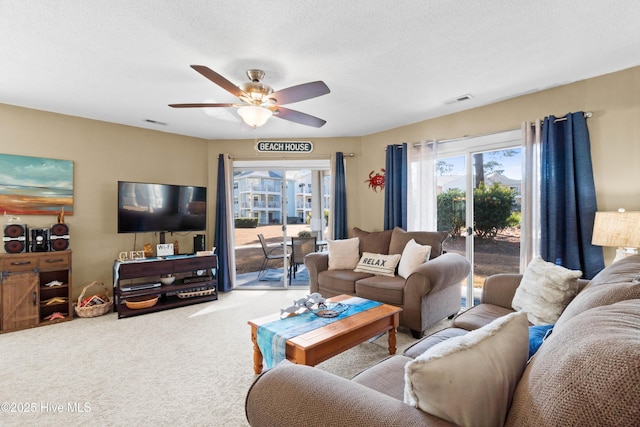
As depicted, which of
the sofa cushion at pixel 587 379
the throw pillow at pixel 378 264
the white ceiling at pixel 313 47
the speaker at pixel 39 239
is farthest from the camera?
the throw pillow at pixel 378 264

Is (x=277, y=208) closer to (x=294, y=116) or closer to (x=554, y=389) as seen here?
(x=294, y=116)

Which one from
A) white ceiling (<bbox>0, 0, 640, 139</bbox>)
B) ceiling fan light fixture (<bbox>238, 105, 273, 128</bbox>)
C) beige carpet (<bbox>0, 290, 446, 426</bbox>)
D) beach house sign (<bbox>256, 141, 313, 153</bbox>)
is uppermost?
white ceiling (<bbox>0, 0, 640, 139</bbox>)

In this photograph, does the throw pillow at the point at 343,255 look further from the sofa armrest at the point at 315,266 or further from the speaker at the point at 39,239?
the speaker at the point at 39,239

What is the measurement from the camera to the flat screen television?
12.7 feet

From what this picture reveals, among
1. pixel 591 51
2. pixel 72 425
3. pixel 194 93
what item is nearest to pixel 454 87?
pixel 591 51

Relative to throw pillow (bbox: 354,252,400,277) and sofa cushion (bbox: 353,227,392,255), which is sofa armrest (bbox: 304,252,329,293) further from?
sofa cushion (bbox: 353,227,392,255)

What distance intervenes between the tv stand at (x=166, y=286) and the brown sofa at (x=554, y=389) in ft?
10.9

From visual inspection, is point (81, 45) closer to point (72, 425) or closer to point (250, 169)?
point (72, 425)

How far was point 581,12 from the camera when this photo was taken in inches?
72.2

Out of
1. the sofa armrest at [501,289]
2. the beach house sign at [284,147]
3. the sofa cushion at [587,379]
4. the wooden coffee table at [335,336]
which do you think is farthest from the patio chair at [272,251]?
the sofa cushion at [587,379]

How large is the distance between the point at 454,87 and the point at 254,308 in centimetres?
342

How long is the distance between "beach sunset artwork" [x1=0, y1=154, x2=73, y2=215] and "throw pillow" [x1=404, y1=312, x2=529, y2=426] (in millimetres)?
4399

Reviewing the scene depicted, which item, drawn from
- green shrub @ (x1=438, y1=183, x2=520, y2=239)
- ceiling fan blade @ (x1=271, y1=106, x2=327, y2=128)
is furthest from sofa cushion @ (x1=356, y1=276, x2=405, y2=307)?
ceiling fan blade @ (x1=271, y1=106, x2=327, y2=128)

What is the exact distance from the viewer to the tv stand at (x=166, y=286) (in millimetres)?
3625
